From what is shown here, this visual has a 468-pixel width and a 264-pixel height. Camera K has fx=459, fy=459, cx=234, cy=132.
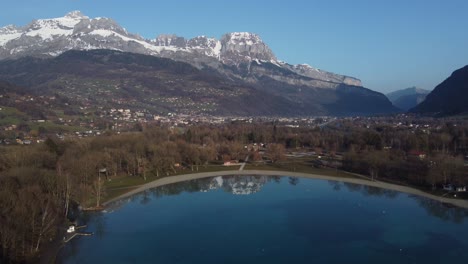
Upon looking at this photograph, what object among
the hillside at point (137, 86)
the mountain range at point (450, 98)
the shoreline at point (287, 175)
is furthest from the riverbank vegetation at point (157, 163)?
the hillside at point (137, 86)

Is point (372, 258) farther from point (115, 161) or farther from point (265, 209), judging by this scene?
point (115, 161)

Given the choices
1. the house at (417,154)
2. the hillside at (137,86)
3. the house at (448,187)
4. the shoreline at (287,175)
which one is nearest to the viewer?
the shoreline at (287,175)

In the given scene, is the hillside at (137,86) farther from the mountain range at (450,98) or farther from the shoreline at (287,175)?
the shoreline at (287,175)

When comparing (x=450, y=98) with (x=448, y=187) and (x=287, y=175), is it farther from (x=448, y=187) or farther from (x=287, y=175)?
(x=448, y=187)

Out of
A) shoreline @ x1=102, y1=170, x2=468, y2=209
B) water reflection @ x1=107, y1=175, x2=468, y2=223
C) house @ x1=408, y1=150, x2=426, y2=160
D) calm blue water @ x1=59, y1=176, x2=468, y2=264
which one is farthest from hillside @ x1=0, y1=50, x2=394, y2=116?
calm blue water @ x1=59, y1=176, x2=468, y2=264

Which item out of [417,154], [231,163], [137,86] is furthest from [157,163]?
[137,86]

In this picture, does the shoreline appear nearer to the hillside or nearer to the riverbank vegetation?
the riverbank vegetation
